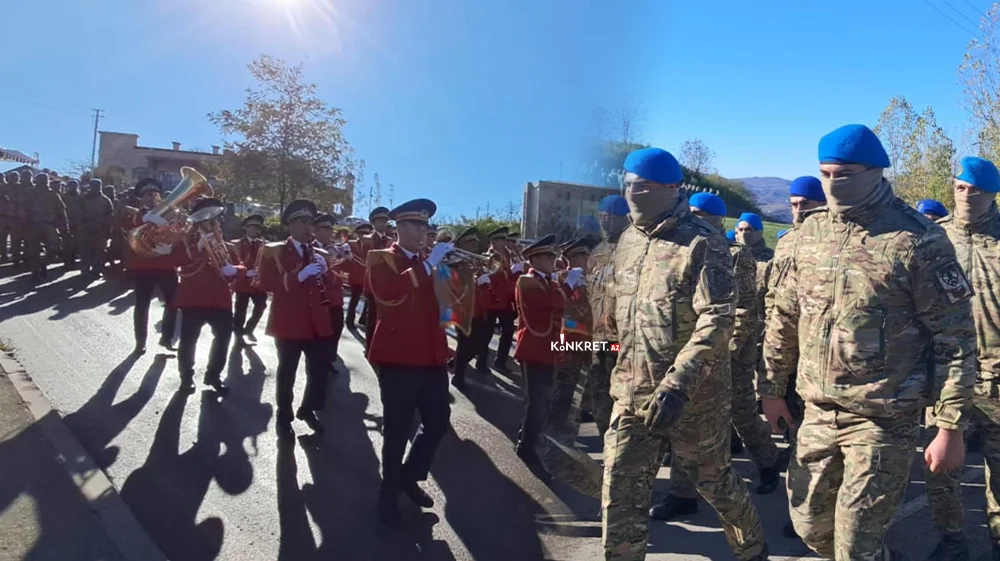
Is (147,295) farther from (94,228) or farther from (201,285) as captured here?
(94,228)

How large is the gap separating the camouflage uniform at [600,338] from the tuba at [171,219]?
179 inches

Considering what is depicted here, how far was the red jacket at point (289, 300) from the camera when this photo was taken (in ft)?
20.6

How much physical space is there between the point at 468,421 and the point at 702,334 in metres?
4.29

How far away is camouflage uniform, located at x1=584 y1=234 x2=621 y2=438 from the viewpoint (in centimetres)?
512

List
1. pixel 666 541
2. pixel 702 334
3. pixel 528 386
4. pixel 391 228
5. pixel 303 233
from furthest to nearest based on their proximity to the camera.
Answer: pixel 391 228
pixel 303 233
pixel 528 386
pixel 666 541
pixel 702 334

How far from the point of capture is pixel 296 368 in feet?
21.2

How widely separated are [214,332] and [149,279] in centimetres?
188

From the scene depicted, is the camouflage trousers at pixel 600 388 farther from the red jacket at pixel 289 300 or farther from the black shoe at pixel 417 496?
the red jacket at pixel 289 300

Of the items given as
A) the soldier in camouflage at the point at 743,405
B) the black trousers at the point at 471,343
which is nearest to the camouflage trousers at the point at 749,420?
the soldier in camouflage at the point at 743,405

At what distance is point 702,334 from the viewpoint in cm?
321

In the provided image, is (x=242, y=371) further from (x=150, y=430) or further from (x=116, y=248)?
(x=116, y=248)

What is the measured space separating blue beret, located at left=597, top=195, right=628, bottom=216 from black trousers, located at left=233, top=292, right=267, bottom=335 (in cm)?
576

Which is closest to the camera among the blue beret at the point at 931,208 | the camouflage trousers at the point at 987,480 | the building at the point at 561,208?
the camouflage trousers at the point at 987,480

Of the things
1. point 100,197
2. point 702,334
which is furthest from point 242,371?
point 100,197
